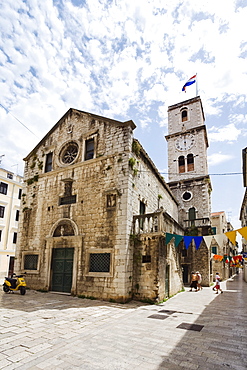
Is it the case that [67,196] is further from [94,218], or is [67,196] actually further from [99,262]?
[99,262]

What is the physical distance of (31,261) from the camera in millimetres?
13000

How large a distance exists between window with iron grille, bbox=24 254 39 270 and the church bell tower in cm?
1355

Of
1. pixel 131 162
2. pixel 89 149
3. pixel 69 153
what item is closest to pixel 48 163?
pixel 69 153

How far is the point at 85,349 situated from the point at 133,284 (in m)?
5.89

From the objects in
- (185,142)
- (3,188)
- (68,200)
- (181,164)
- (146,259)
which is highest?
(185,142)

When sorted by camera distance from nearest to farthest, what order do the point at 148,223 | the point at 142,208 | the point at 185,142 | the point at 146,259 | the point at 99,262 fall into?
the point at 146,259, the point at 99,262, the point at 148,223, the point at 142,208, the point at 185,142

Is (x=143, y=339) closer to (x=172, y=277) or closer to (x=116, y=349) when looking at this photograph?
(x=116, y=349)

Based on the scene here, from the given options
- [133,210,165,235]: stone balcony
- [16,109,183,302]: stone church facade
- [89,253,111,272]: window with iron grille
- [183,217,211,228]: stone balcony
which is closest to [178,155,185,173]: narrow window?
[183,217,211,228]: stone balcony

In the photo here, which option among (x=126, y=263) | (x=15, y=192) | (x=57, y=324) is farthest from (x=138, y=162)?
(x=15, y=192)

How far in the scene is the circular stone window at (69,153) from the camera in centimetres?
1337

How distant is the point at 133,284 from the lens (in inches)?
407

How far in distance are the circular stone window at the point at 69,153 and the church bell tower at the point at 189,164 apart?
12711 mm

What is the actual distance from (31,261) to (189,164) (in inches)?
684

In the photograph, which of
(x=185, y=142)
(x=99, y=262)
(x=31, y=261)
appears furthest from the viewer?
(x=185, y=142)
